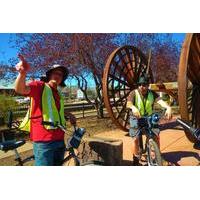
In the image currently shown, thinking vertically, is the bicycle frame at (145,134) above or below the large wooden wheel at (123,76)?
below

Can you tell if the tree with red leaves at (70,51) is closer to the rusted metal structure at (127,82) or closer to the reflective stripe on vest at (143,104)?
the rusted metal structure at (127,82)

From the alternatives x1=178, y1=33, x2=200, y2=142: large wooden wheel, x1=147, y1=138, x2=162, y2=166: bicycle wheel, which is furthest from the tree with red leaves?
x1=147, y1=138, x2=162, y2=166: bicycle wheel

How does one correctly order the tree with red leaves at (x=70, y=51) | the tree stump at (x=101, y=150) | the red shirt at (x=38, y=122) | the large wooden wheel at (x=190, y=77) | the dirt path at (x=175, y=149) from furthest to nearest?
1. the tree with red leaves at (x=70, y=51)
2. the dirt path at (x=175, y=149)
3. the tree stump at (x=101, y=150)
4. the large wooden wheel at (x=190, y=77)
5. the red shirt at (x=38, y=122)

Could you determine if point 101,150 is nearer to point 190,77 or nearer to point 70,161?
point 70,161

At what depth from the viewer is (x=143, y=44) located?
49.0ft

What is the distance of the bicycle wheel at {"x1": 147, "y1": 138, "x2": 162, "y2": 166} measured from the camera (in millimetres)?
4805

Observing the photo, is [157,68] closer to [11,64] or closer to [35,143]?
[11,64]

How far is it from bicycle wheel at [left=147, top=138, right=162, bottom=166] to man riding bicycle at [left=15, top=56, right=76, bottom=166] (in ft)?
4.43

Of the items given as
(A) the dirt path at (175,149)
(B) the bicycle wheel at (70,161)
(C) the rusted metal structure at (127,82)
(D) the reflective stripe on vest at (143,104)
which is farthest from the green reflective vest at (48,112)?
(C) the rusted metal structure at (127,82)

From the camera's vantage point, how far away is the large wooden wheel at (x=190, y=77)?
5.52 m

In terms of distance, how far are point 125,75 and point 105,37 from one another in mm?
3288

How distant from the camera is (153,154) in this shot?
4895mm

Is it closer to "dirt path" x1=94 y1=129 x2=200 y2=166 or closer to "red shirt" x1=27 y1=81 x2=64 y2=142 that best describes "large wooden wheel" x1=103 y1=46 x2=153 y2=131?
"dirt path" x1=94 y1=129 x2=200 y2=166

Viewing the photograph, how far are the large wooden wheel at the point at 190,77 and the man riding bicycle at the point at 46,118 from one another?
2.16 m
